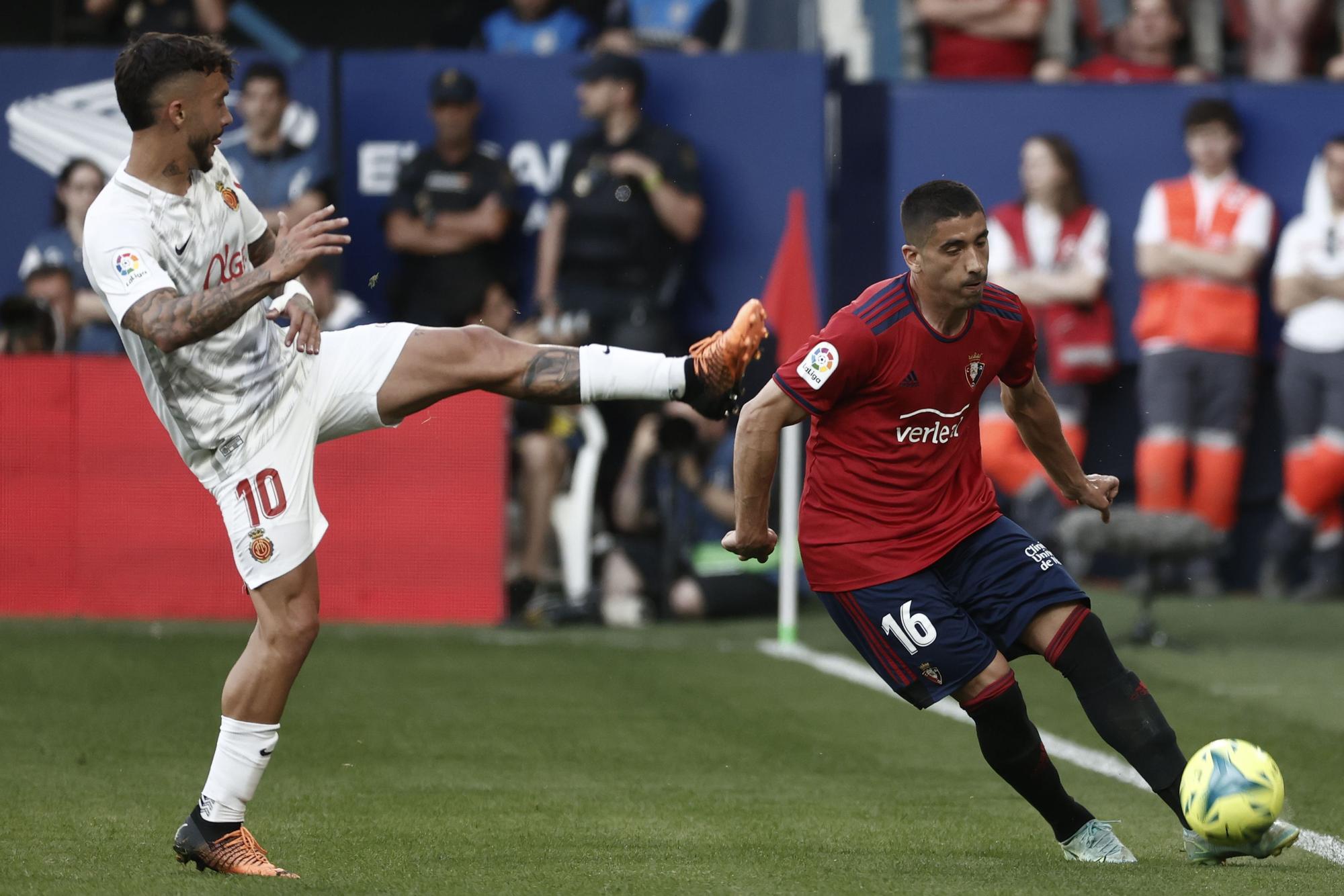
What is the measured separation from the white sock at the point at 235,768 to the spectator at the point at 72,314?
8218 millimetres

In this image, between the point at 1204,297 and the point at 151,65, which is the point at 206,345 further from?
the point at 1204,297

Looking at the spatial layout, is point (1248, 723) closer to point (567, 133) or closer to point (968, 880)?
point (968, 880)

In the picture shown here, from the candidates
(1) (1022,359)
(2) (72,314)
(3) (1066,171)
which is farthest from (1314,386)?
(2) (72,314)

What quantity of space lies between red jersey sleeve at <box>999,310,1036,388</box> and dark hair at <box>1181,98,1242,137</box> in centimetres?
808

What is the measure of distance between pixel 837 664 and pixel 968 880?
5477 millimetres

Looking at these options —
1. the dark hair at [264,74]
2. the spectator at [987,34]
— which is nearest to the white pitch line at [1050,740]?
the dark hair at [264,74]

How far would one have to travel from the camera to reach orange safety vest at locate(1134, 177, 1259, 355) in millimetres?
13961

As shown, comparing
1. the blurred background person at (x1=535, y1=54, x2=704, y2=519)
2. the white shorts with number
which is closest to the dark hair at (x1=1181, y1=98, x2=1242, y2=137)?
the blurred background person at (x1=535, y1=54, x2=704, y2=519)

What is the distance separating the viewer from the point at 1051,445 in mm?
6676

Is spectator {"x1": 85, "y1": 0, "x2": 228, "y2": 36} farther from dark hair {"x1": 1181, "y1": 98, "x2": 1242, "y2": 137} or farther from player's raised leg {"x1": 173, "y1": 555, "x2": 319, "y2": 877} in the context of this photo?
player's raised leg {"x1": 173, "y1": 555, "x2": 319, "y2": 877}

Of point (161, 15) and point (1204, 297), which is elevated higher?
point (161, 15)

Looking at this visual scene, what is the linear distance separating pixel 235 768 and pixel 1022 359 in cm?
276

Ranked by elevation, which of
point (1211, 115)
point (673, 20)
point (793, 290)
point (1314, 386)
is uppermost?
point (673, 20)

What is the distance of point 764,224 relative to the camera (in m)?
14.6
